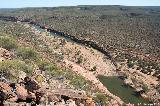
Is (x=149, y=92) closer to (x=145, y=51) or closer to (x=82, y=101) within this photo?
(x=82, y=101)

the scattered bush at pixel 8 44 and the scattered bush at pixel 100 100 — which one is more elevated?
the scattered bush at pixel 8 44

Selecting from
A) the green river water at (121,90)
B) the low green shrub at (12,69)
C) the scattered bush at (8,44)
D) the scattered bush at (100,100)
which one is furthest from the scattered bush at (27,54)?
the scattered bush at (100,100)

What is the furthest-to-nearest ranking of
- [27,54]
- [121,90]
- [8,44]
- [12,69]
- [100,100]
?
[8,44] < [27,54] < [121,90] < [100,100] < [12,69]

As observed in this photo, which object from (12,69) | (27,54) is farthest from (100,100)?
(27,54)

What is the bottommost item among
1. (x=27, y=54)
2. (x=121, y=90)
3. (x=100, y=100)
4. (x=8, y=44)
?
(x=121, y=90)

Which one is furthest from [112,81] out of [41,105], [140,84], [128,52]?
[41,105]

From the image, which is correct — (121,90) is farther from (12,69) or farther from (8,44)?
(12,69)

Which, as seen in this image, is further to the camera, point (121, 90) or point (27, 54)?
point (27, 54)

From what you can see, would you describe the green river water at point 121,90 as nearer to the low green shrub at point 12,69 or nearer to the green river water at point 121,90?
the green river water at point 121,90

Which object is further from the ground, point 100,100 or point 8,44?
point 8,44
